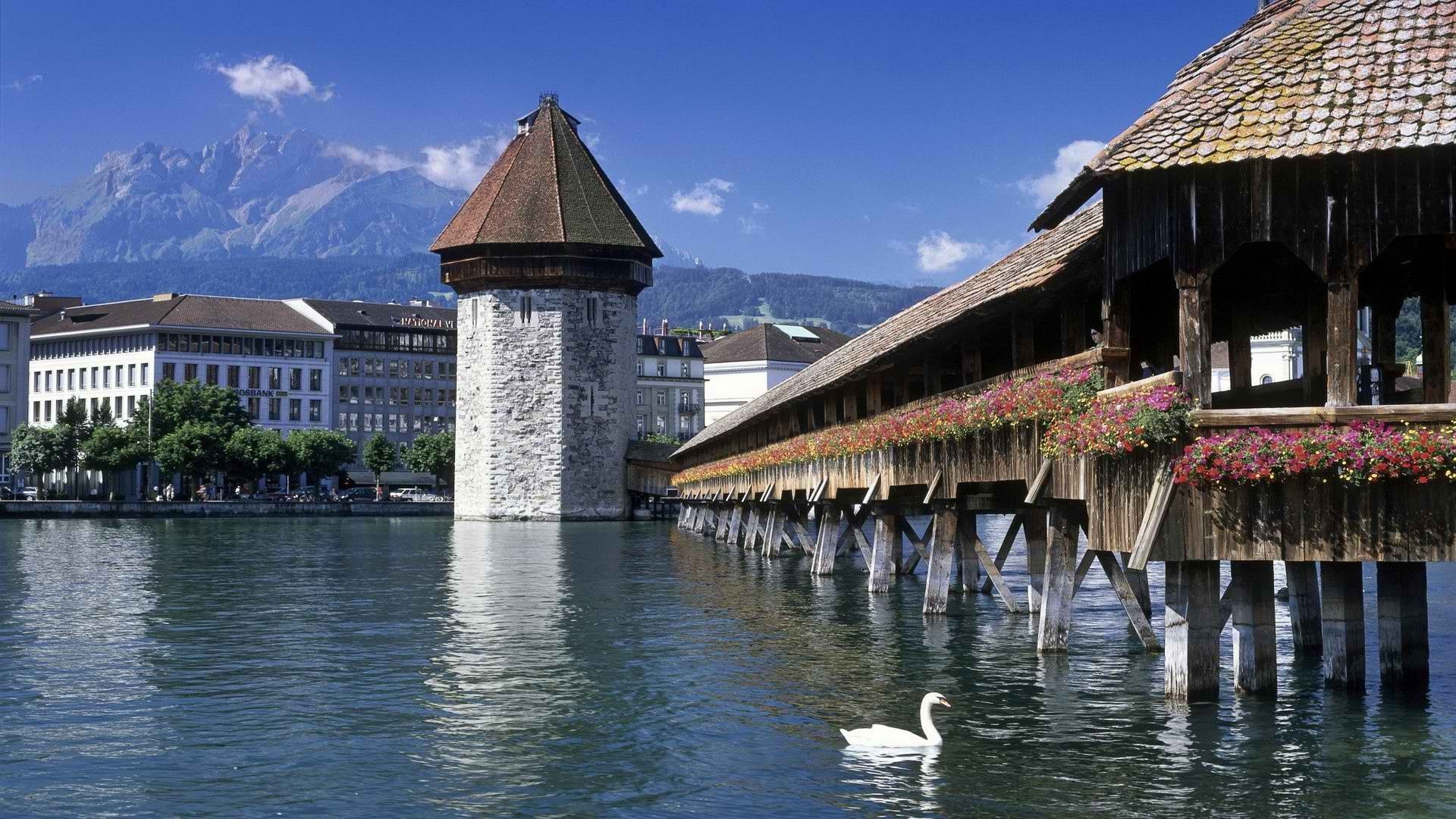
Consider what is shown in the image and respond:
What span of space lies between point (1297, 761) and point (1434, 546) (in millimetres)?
1862

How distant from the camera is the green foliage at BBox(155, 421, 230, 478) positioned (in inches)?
3647

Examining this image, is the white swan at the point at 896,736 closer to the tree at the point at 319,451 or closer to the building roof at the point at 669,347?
the tree at the point at 319,451

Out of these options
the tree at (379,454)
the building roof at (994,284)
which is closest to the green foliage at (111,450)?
the tree at (379,454)

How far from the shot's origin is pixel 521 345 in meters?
74.7

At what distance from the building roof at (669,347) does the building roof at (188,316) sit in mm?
27147

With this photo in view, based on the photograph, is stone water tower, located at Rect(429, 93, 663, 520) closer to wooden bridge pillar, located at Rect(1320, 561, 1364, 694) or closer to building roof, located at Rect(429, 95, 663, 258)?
building roof, located at Rect(429, 95, 663, 258)

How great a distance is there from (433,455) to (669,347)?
30208mm

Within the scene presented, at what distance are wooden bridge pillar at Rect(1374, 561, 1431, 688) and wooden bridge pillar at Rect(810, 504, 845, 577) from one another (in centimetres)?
1782

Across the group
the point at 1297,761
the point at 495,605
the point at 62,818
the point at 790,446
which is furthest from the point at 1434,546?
the point at 790,446

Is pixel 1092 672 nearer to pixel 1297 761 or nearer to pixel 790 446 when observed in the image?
pixel 1297 761

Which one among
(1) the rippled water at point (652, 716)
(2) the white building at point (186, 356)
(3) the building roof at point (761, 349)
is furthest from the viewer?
(3) the building roof at point (761, 349)

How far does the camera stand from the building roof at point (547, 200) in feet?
245

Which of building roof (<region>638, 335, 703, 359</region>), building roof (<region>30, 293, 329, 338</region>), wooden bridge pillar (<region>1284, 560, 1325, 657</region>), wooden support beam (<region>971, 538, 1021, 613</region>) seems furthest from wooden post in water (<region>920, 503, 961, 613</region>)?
building roof (<region>638, 335, 703, 359</region>)

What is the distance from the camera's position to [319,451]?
3967 inches
